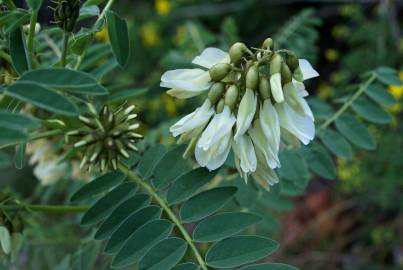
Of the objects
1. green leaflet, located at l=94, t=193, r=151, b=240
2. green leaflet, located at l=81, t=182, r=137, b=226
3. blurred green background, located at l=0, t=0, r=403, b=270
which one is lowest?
blurred green background, located at l=0, t=0, r=403, b=270

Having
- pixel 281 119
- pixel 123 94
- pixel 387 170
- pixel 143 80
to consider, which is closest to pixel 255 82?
pixel 281 119

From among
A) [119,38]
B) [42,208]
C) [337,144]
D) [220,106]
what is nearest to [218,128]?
[220,106]

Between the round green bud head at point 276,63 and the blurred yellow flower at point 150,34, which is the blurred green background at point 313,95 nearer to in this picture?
the blurred yellow flower at point 150,34

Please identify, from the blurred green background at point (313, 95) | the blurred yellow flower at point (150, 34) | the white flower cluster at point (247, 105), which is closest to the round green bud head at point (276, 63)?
the white flower cluster at point (247, 105)

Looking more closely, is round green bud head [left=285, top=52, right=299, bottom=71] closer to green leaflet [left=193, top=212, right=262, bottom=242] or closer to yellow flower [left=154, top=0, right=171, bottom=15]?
green leaflet [left=193, top=212, right=262, bottom=242]

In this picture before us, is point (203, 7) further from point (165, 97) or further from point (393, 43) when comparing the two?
point (393, 43)

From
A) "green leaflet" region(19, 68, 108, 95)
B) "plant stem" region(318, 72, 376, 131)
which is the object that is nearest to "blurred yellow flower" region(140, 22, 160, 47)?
"plant stem" region(318, 72, 376, 131)
